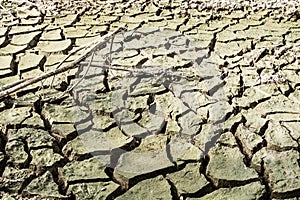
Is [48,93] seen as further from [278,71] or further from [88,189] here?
[278,71]

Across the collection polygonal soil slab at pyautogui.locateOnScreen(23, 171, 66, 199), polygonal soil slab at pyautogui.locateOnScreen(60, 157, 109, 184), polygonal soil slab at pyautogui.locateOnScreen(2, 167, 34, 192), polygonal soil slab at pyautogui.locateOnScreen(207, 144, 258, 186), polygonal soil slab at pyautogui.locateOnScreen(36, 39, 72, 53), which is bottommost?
polygonal soil slab at pyautogui.locateOnScreen(207, 144, 258, 186)

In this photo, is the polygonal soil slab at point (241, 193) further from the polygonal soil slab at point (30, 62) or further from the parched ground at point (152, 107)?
the polygonal soil slab at point (30, 62)

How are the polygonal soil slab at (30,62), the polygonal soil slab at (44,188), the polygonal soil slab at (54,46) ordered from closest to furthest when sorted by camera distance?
the polygonal soil slab at (44,188) → the polygonal soil slab at (30,62) → the polygonal soil slab at (54,46)

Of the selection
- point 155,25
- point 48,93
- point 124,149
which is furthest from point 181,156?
point 155,25

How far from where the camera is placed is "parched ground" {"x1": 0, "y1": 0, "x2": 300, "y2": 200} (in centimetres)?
195

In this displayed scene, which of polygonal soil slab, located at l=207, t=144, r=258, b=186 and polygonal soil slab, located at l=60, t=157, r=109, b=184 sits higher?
polygonal soil slab, located at l=60, t=157, r=109, b=184

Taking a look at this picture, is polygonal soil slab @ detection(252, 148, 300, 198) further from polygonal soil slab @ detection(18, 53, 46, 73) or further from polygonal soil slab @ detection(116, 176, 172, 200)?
polygonal soil slab @ detection(18, 53, 46, 73)

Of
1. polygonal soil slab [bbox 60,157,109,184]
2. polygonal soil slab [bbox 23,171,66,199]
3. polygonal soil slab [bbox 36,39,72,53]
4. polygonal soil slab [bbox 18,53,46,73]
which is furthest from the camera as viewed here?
polygonal soil slab [bbox 36,39,72,53]

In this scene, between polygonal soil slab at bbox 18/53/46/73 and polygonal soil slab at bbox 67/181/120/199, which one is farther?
polygonal soil slab at bbox 18/53/46/73

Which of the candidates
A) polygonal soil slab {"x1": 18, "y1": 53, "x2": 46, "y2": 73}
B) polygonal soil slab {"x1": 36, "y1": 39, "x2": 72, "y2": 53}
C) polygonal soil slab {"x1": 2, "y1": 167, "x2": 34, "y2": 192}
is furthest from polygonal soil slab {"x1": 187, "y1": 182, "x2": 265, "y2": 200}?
polygonal soil slab {"x1": 36, "y1": 39, "x2": 72, "y2": 53}

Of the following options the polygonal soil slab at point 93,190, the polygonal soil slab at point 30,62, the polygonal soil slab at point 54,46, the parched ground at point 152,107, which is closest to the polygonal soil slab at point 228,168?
the parched ground at point 152,107

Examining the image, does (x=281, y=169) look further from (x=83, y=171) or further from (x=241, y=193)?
(x=83, y=171)

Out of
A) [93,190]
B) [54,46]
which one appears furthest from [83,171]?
[54,46]

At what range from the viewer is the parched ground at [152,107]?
76.8 inches
